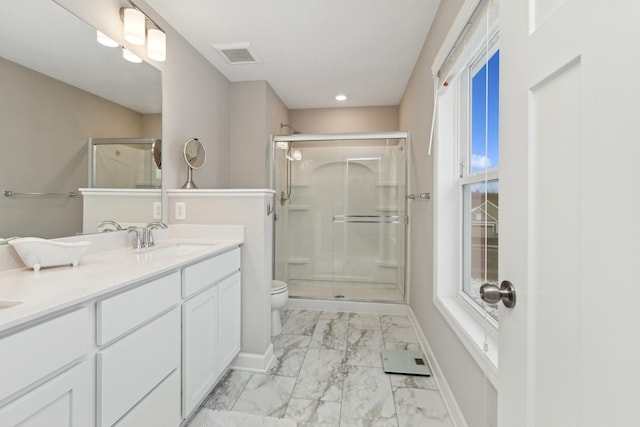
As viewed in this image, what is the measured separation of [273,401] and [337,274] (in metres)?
1.95

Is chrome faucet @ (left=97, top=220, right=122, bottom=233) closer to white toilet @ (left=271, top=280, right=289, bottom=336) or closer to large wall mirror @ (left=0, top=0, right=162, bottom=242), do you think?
large wall mirror @ (left=0, top=0, right=162, bottom=242)

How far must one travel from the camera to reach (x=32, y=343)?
74cm

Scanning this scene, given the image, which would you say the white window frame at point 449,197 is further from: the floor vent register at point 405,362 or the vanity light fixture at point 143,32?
the vanity light fixture at point 143,32

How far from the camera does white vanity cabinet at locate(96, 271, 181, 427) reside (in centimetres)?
95

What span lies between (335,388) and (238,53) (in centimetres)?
269

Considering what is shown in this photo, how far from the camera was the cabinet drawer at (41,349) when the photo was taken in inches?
27.1

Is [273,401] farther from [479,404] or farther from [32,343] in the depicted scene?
[32,343]

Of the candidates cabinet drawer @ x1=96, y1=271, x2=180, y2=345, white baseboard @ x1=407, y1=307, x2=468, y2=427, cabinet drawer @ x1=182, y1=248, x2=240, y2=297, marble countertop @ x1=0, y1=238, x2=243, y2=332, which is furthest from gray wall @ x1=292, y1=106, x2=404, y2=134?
cabinet drawer @ x1=96, y1=271, x2=180, y2=345

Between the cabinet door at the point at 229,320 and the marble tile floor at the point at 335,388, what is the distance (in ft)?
0.63

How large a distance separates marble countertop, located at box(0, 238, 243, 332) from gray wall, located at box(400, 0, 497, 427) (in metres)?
1.42

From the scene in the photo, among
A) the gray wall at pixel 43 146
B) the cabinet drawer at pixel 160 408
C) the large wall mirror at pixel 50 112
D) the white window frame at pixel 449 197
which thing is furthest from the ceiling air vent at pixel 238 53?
the cabinet drawer at pixel 160 408

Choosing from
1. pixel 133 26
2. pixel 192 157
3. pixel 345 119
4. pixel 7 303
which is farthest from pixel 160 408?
pixel 345 119

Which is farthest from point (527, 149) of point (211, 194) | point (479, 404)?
point (211, 194)

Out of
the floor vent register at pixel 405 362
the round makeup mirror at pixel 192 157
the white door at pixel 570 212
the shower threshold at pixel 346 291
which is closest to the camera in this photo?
the white door at pixel 570 212
